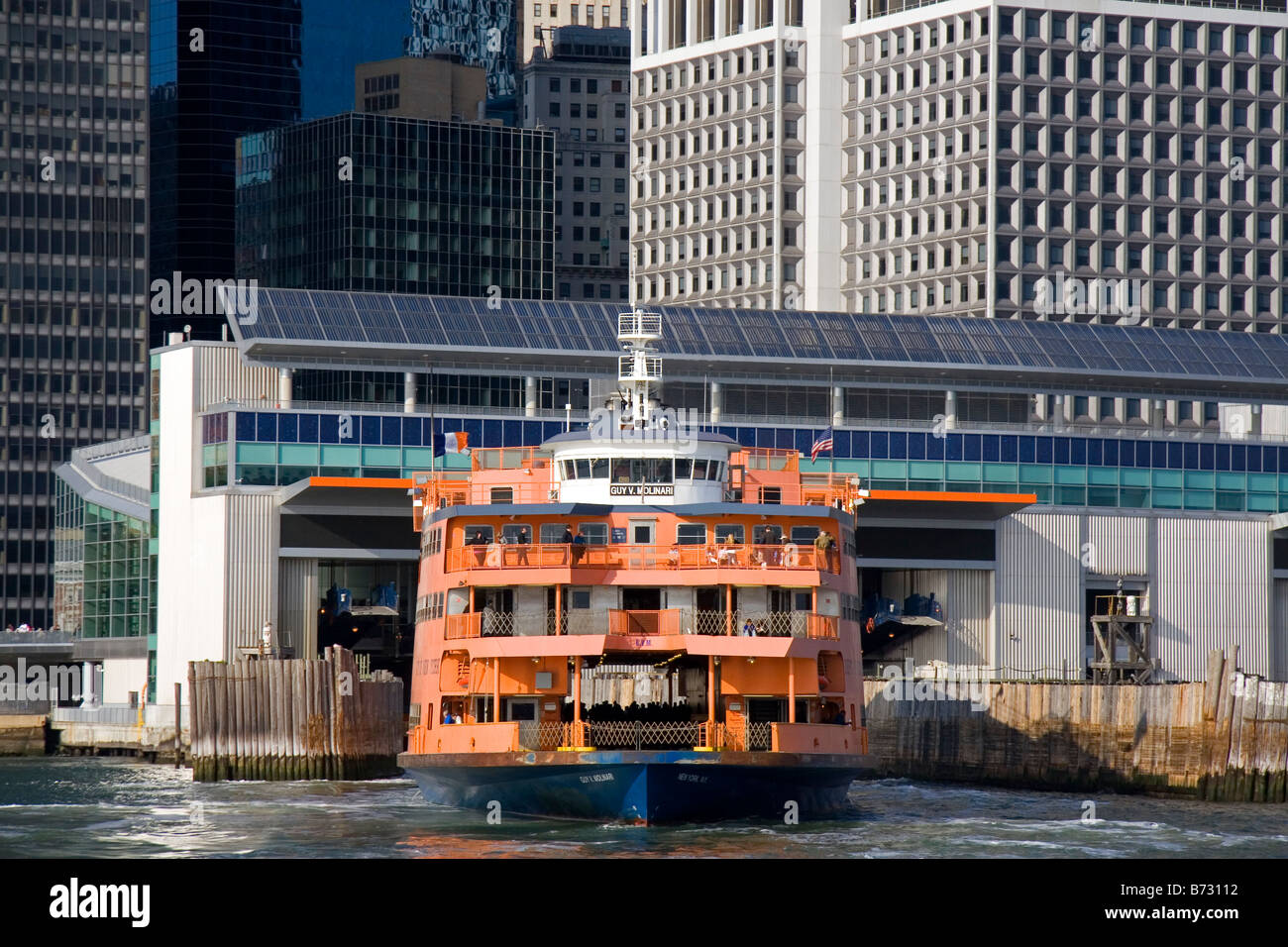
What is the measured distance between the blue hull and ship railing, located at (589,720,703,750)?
128 cm

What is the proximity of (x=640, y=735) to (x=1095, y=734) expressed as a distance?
82.4ft

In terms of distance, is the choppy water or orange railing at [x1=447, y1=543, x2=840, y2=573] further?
orange railing at [x1=447, y1=543, x2=840, y2=573]

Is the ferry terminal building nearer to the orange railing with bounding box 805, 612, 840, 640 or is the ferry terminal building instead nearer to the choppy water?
the choppy water

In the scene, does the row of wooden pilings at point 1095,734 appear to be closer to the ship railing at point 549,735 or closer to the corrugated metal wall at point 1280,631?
the ship railing at point 549,735

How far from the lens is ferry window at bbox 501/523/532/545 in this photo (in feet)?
217

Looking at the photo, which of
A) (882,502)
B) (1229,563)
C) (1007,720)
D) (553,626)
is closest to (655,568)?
(553,626)

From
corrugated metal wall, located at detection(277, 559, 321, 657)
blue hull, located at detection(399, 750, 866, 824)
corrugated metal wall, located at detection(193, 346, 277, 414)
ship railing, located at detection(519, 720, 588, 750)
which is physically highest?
corrugated metal wall, located at detection(193, 346, 277, 414)

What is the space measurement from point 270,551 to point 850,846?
162 feet

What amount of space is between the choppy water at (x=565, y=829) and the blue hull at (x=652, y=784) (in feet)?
1.58

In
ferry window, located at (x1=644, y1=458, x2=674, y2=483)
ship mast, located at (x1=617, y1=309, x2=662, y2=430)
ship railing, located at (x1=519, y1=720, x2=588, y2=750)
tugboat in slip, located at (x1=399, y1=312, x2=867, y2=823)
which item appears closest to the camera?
tugboat in slip, located at (x1=399, y1=312, x2=867, y2=823)

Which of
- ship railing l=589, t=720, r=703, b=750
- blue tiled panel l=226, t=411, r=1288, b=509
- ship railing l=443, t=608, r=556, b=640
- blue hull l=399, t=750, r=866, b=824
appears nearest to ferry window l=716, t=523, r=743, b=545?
ship railing l=443, t=608, r=556, b=640

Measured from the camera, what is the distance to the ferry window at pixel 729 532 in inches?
2576

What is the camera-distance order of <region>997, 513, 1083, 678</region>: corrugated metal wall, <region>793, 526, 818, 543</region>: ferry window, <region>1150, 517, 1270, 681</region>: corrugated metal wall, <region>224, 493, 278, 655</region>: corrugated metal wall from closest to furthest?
<region>793, 526, 818, 543</region>: ferry window
<region>224, 493, 278, 655</region>: corrugated metal wall
<region>997, 513, 1083, 678</region>: corrugated metal wall
<region>1150, 517, 1270, 681</region>: corrugated metal wall
